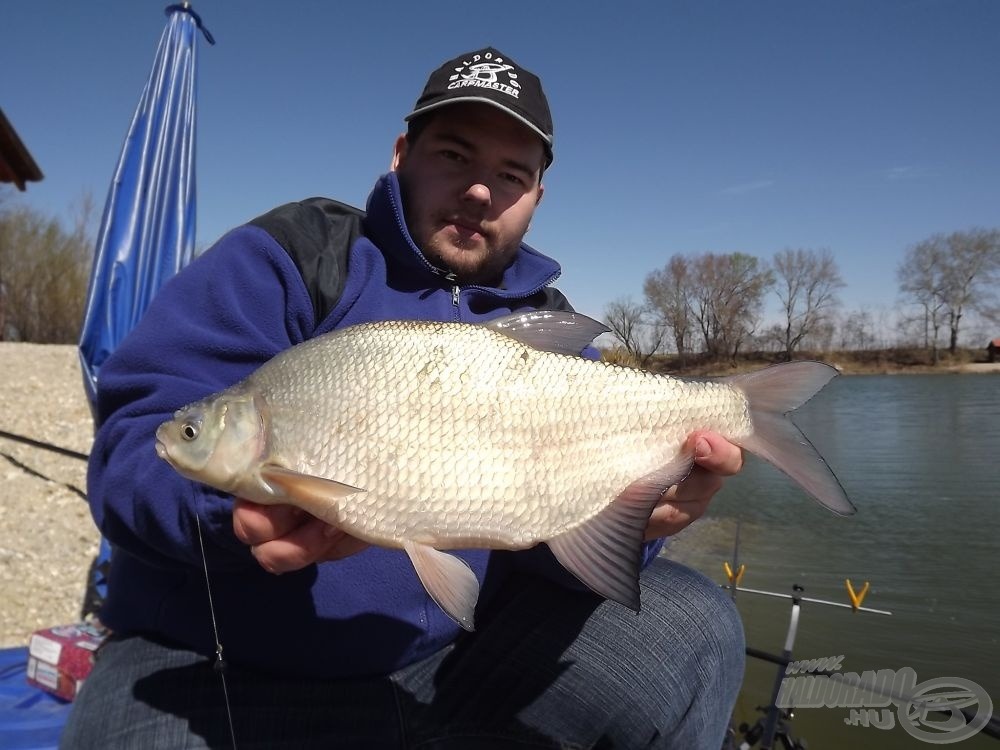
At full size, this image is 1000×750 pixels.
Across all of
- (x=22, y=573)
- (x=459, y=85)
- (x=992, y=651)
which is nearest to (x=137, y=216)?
(x=22, y=573)

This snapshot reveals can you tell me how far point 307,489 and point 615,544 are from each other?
0.73 m

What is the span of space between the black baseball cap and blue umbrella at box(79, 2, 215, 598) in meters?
2.36

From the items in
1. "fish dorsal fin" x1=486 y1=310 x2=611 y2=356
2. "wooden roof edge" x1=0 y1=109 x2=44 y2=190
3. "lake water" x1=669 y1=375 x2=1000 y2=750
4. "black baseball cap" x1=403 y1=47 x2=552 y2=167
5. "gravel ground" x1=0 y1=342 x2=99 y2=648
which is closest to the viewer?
"fish dorsal fin" x1=486 y1=310 x2=611 y2=356

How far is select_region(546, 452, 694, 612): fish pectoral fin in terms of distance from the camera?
1.53m

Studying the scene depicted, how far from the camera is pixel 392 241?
204 centimetres

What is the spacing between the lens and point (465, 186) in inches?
83.7

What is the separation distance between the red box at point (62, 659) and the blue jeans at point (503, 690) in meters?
1.01

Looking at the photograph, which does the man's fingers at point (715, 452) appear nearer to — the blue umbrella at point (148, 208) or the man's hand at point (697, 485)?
the man's hand at point (697, 485)

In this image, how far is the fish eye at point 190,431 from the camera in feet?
4.52

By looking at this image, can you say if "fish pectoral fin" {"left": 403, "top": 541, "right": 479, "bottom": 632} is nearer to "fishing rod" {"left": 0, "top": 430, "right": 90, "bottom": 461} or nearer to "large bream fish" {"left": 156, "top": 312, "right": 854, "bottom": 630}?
"large bream fish" {"left": 156, "top": 312, "right": 854, "bottom": 630}

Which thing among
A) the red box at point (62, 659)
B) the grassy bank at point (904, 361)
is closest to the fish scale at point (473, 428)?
the red box at point (62, 659)

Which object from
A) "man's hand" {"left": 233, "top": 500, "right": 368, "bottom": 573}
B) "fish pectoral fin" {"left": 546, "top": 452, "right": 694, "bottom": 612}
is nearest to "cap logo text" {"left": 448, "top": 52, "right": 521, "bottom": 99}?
"fish pectoral fin" {"left": 546, "top": 452, "right": 694, "bottom": 612}

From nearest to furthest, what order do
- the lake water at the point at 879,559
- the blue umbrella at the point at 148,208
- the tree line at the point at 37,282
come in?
1. the blue umbrella at the point at 148,208
2. the lake water at the point at 879,559
3. the tree line at the point at 37,282

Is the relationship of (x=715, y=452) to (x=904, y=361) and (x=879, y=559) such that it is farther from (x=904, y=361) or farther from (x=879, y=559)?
(x=904, y=361)
